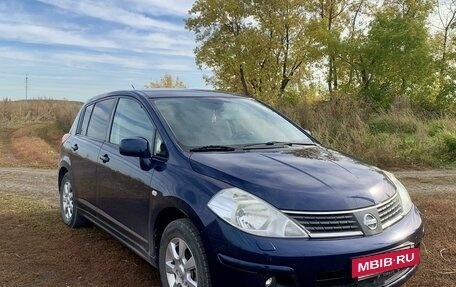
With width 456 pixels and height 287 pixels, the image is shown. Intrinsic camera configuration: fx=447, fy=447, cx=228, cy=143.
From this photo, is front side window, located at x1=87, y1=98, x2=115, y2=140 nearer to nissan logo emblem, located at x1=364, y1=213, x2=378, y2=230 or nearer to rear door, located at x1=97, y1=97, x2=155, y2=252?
rear door, located at x1=97, y1=97, x2=155, y2=252

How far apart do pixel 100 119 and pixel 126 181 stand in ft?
4.48

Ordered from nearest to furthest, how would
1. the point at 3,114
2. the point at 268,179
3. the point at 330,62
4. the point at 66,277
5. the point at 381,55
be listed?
the point at 268,179 → the point at 66,277 → the point at 381,55 → the point at 330,62 → the point at 3,114

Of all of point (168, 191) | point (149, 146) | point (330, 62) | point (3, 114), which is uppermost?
point (330, 62)

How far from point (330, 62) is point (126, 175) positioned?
3113 cm

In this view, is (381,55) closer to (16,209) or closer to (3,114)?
(16,209)

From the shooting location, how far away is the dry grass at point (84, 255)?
3994 millimetres

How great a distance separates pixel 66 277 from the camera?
4070 mm

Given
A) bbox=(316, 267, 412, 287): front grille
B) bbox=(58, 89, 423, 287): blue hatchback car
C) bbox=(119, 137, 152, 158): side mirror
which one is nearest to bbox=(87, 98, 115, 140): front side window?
bbox=(58, 89, 423, 287): blue hatchback car

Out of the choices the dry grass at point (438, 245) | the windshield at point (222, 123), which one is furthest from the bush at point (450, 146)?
the windshield at point (222, 123)

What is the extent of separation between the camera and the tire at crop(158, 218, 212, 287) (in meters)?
2.92

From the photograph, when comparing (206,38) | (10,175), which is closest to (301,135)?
(10,175)

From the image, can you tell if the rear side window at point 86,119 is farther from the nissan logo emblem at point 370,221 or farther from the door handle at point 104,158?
the nissan logo emblem at point 370,221

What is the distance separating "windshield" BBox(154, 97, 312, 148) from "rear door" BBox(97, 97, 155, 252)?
10.5 inches

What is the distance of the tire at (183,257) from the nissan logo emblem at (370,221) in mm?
1070
